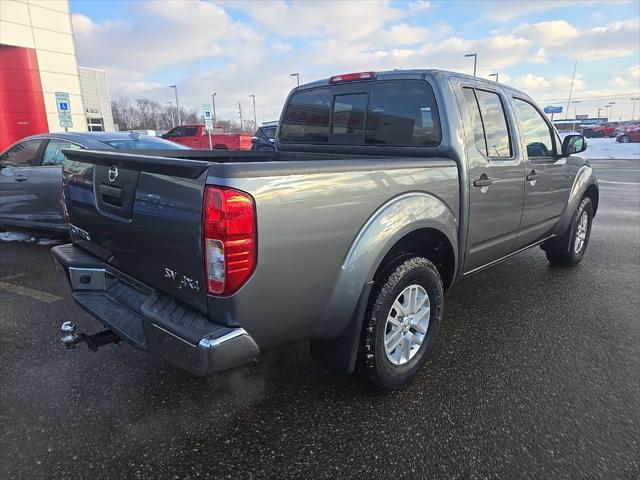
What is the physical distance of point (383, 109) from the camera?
3320 mm

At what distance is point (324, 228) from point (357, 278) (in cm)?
36

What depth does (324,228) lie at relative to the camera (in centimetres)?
206

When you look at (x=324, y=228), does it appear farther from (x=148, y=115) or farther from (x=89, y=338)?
(x=148, y=115)

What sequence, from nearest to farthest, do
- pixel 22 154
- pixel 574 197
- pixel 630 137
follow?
pixel 574 197
pixel 22 154
pixel 630 137

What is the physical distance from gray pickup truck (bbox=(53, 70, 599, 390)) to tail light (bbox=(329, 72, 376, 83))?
0.5 inches

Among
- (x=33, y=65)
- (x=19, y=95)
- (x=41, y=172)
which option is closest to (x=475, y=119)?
(x=41, y=172)

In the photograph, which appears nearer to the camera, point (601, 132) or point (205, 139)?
point (205, 139)

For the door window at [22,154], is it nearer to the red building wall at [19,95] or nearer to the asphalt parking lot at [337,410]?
the asphalt parking lot at [337,410]

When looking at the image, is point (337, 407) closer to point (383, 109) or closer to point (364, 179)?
point (364, 179)

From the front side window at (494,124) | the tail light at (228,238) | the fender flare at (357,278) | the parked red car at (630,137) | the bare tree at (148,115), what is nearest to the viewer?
the tail light at (228,238)

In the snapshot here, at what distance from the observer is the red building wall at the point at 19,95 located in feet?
56.9

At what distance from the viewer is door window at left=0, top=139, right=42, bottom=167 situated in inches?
236

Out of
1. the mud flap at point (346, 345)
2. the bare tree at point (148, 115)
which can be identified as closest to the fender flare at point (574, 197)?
the mud flap at point (346, 345)

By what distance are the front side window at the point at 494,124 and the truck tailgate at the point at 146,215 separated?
7.84 ft
